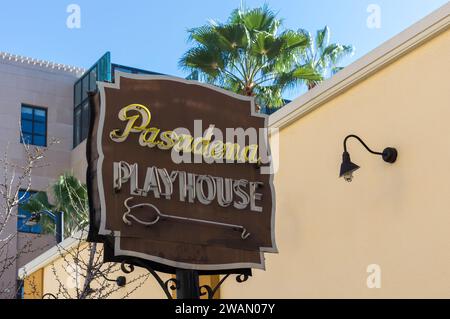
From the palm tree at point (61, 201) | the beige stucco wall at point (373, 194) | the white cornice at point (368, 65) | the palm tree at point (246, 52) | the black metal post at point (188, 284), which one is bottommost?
the black metal post at point (188, 284)

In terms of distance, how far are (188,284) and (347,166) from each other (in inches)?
101

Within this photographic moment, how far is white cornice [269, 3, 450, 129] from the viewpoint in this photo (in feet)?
35.1

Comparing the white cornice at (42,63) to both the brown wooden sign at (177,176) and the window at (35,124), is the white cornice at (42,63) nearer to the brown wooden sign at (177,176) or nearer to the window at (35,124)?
the window at (35,124)

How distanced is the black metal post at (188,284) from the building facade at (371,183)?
238 cm

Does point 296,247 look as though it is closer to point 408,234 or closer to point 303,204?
point 303,204

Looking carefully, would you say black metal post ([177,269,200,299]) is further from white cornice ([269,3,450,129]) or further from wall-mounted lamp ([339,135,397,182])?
white cornice ([269,3,450,129])

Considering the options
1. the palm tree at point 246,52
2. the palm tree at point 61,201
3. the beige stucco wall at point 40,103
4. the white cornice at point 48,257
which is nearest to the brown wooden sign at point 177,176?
the white cornice at point 48,257

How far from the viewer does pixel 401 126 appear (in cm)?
1102

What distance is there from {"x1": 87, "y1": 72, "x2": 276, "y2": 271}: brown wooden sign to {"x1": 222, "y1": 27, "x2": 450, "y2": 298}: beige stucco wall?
1.44 metres

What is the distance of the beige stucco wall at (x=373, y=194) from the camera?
10.5m

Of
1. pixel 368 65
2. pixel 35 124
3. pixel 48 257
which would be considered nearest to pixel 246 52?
pixel 48 257

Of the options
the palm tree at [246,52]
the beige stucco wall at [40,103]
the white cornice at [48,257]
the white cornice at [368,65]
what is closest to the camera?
the white cornice at [368,65]

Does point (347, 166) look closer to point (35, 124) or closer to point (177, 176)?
point (177, 176)

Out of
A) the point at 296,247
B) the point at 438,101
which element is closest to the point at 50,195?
the point at 296,247
